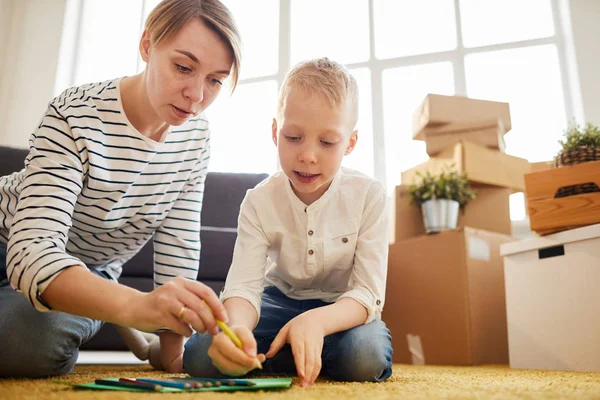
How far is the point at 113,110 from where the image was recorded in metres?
0.85

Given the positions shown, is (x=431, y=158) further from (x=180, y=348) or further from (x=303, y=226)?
(x=180, y=348)

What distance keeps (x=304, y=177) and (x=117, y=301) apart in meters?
0.37

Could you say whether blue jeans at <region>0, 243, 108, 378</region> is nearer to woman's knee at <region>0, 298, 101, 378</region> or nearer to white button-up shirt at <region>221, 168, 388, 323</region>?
woman's knee at <region>0, 298, 101, 378</region>

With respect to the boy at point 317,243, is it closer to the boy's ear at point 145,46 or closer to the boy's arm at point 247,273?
the boy's arm at point 247,273

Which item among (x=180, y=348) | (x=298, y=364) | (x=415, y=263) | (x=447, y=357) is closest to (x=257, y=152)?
(x=415, y=263)

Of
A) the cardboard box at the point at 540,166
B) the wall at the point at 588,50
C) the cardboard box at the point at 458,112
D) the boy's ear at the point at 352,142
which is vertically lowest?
the boy's ear at the point at 352,142

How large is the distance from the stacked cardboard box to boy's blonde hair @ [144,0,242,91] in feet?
3.14

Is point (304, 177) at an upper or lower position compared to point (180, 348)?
upper

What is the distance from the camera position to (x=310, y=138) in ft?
2.58

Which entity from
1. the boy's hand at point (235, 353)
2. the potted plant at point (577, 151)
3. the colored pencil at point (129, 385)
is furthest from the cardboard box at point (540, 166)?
the colored pencil at point (129, 385)

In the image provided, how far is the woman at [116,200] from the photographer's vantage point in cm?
57

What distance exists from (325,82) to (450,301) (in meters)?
0.90

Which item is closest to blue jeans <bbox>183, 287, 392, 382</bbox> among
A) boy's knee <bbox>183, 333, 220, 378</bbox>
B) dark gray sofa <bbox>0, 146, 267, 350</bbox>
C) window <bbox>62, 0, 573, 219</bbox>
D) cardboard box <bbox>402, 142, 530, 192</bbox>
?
boy's knee <bbox>183, 333, 220, 378</bbox>

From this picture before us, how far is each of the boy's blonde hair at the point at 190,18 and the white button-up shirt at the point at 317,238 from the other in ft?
0.87
